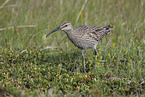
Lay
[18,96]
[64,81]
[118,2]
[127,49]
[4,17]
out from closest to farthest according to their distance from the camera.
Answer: [18,96] → [64,81] → [127,49] → [4,17] → [118,2]

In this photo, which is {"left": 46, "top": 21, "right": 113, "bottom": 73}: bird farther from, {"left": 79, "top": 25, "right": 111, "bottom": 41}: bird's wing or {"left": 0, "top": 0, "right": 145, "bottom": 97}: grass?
{"left": 0, "top": 0, "right": 145, "bottom": 97}: grass

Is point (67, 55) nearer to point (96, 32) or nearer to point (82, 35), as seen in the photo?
point (82, 35)

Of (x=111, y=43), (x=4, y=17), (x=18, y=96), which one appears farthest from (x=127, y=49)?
(x=4, y=17)

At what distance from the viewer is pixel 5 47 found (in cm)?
720

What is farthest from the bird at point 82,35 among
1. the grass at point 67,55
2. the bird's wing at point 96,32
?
the grass at point 67,55

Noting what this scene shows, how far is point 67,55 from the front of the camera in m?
6.88

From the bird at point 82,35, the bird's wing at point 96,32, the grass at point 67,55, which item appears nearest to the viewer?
the grass at point 67,55

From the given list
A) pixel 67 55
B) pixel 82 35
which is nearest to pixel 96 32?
pixel 82 35

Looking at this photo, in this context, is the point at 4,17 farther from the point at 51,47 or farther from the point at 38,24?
the point at 51,47

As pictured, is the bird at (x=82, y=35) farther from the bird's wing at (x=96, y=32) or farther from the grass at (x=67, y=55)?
the grass at (x=67, y=55)

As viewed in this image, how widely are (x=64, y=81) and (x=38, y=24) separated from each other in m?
2.80

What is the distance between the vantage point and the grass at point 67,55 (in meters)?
5.40

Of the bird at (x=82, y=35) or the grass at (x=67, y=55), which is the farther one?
the bird at (x=82, y=35)

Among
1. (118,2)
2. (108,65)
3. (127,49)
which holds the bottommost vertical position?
(108,65)
